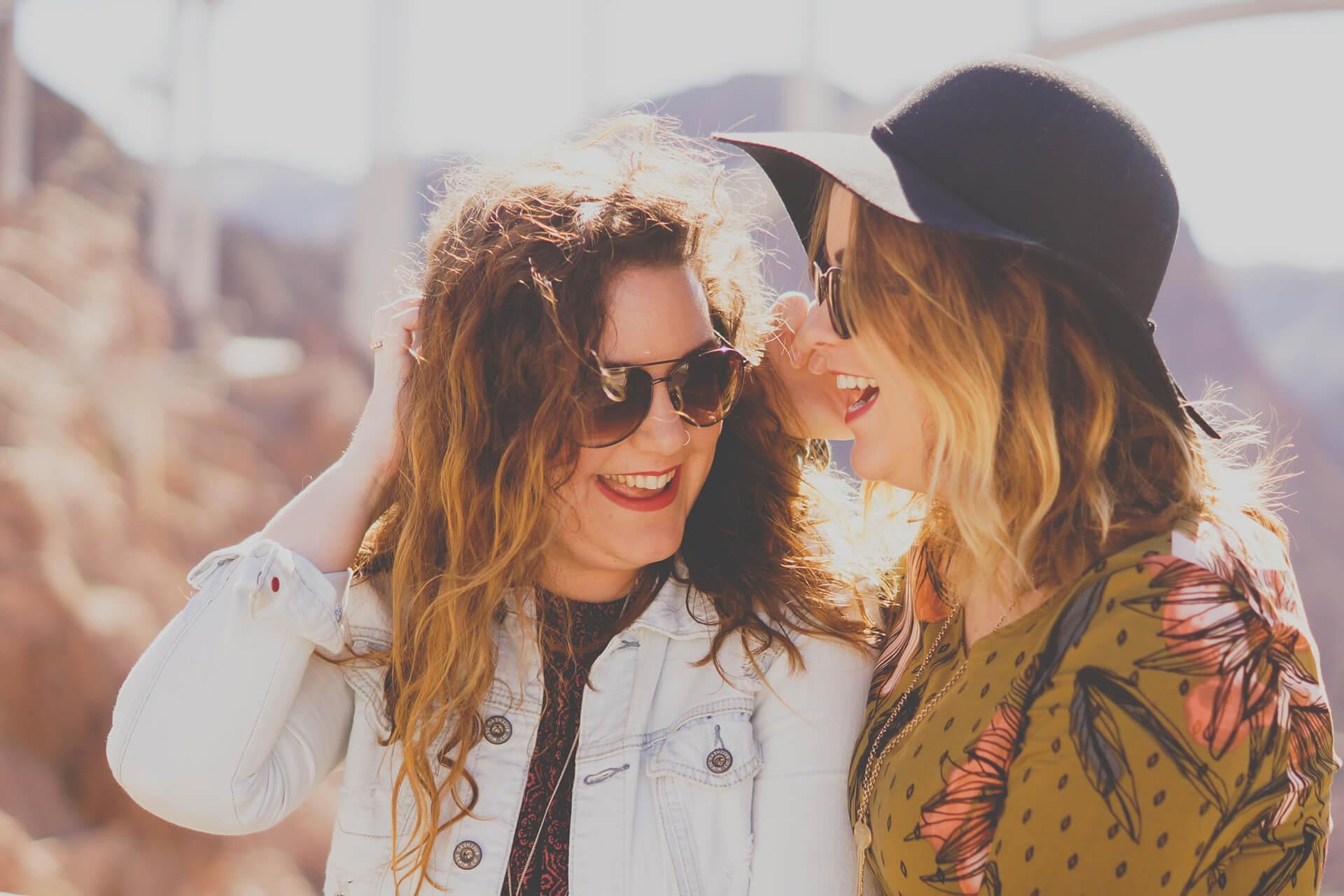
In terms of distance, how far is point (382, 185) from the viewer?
1370cm

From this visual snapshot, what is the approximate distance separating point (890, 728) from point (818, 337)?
1.80ft

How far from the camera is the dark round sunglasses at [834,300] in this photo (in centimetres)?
138

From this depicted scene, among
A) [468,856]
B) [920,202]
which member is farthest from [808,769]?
[920,202]

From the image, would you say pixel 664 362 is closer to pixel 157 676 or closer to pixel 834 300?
pixel 834 300

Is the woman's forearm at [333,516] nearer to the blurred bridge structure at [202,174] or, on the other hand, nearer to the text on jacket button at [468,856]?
the text on jacket button at [468,856]

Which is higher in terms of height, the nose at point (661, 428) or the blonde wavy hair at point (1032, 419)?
the blonde wavy hair at point (1032, 419)

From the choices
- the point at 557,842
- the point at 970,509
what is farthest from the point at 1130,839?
the point at 557,842

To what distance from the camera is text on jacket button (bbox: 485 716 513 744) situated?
1.59 meters

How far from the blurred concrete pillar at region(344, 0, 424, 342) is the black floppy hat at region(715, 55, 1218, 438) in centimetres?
1222

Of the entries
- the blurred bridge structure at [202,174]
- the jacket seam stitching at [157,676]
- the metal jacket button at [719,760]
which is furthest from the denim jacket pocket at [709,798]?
the blurred bridge structure at [202,174]

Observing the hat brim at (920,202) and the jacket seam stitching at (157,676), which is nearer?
the hat brim at (920,202)

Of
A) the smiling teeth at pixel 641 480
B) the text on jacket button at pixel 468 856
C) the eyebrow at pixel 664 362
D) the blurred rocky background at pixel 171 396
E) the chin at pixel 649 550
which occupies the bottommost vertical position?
the blurred rocky background at pixel 171 396

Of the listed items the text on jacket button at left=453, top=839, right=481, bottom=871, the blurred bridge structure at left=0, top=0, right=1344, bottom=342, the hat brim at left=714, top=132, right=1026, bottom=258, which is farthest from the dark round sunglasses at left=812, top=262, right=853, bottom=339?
the blurred bridge structure at left=0, top=0, right=1344, bottom=342

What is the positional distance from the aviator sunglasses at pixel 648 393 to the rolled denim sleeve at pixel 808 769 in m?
0.39
